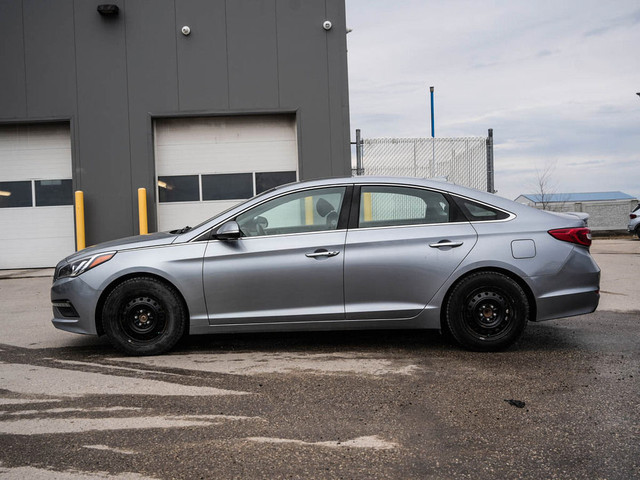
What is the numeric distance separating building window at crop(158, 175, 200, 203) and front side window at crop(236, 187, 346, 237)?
31.9 ft

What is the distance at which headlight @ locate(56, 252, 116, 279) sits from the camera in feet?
16.2

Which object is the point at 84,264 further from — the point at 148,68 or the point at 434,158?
the point at 434,158

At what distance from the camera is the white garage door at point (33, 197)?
1439 centimetres

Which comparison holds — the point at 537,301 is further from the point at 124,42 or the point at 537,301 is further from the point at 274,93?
the point at 124,42

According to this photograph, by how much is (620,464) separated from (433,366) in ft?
6.11

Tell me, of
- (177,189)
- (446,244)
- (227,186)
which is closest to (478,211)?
(446,244)

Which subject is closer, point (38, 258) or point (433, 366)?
point (433, 366)

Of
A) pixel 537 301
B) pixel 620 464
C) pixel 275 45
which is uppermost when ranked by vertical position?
pixel 275 45

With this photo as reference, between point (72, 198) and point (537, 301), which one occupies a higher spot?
point (72, 198)

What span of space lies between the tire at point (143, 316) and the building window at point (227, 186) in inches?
380

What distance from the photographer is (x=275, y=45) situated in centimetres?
1405

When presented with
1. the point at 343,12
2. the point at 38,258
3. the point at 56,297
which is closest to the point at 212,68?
the point at 343,12

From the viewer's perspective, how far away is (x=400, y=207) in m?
5.10

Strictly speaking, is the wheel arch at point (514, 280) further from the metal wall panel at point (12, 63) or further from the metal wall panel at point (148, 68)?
the metal wall panel at point (12, 63)
